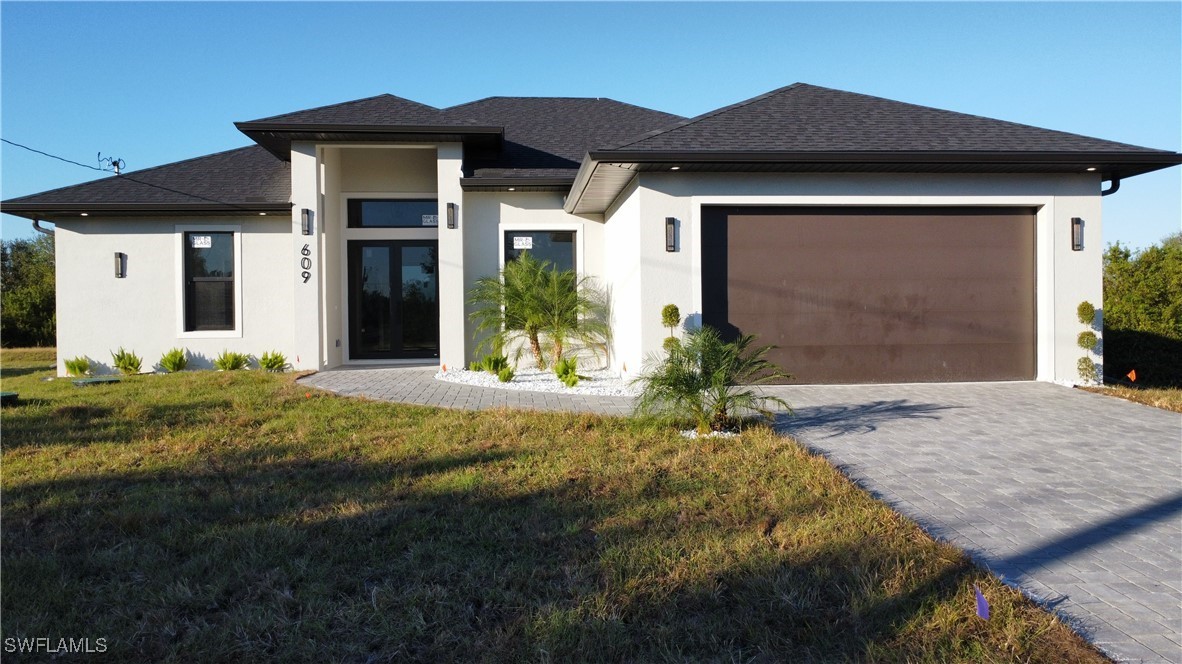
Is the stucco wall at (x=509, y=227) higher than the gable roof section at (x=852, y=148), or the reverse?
the gable roof section at (x=852, y=148)

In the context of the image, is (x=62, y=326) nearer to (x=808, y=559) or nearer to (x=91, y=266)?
(x=91, y=266)

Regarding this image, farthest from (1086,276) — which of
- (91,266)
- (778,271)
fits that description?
(91,266)

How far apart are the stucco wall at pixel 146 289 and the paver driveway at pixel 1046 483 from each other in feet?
30.6

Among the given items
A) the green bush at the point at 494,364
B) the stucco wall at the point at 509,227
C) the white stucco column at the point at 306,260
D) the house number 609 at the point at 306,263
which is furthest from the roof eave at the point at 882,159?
the house number 609 at the point at 306,263

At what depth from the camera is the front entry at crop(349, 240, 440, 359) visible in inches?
479

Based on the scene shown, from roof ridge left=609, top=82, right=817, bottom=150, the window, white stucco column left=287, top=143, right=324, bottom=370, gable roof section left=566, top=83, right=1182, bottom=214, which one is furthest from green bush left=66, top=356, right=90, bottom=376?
roof ridge left=609, top=82, right=817, bottom=150

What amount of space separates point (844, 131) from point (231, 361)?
10.6m

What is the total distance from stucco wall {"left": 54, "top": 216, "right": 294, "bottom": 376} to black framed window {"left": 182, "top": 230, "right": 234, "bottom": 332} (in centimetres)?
18

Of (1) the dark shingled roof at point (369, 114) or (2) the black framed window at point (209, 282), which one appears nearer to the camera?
(1) the dark shingled roof at point (369, 114)

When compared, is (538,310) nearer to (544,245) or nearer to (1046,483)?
(544,245)

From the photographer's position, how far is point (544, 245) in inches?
459

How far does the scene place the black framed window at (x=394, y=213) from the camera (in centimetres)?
1217

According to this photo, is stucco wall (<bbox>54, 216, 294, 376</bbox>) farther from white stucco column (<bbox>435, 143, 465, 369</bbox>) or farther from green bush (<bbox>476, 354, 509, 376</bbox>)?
green bush (<bbox>476, 354, 509, 376</bbox>)

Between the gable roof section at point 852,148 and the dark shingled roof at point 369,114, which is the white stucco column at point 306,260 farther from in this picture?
the gable roof section at point 852,148
